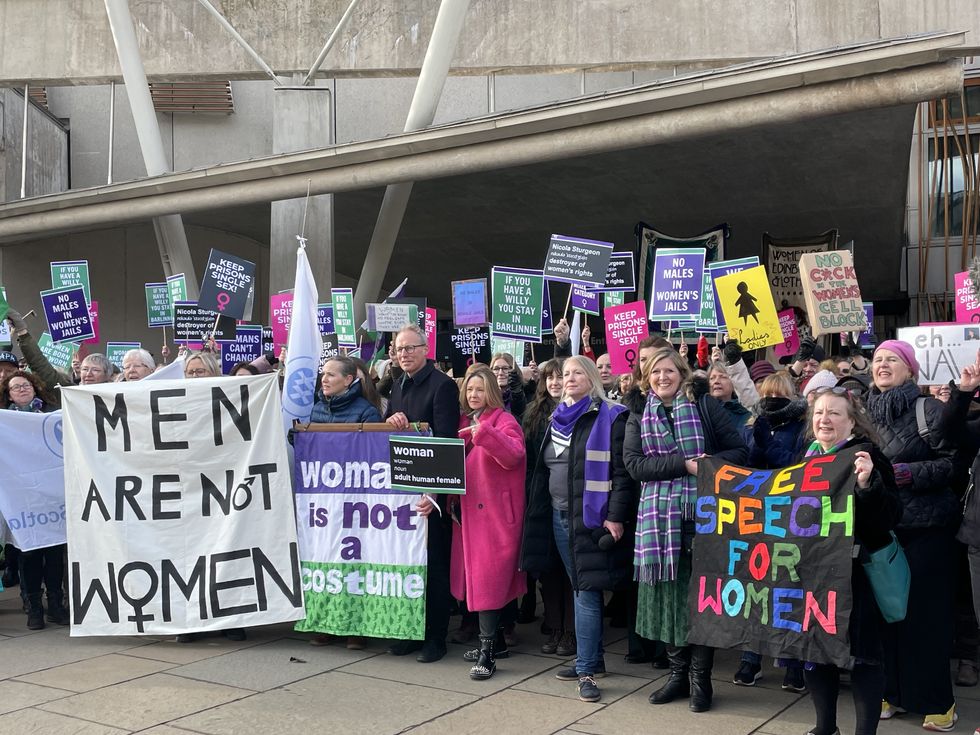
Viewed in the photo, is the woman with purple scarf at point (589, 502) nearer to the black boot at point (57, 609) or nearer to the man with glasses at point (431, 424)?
the man with glasses at point (431, 424)

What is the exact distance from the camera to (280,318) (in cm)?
1236

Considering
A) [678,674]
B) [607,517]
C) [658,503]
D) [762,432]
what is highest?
[762,432]

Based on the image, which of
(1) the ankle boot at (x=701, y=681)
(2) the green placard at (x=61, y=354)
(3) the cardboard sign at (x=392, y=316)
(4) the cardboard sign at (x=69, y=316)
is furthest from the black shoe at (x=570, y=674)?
(2) the green placard at (x=61, y=354)

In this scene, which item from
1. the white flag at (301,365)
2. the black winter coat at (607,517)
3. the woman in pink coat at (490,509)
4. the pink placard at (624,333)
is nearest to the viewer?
the black winter coat at (607,517)

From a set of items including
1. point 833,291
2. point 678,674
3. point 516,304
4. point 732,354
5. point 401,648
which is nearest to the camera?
point 678,674

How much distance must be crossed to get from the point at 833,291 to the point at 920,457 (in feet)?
13.2

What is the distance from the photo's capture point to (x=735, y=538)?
514cm

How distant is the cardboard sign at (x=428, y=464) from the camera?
6027 mm

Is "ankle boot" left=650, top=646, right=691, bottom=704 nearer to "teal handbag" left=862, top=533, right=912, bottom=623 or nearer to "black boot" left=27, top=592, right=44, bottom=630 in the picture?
"teal handbag" left=862, top=533, right=912, bottom=623

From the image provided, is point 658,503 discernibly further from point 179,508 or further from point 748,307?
point 748,307

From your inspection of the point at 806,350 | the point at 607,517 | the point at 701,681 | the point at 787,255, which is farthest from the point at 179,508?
the point at 787,255

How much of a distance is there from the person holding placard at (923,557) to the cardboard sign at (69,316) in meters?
A: 9.60

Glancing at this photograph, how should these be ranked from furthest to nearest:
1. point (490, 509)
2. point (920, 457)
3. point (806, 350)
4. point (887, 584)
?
point (806, 350), point (490, 509), point (920, 457), point (887, 584)

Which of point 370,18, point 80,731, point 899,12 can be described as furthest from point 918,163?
point 80,731
